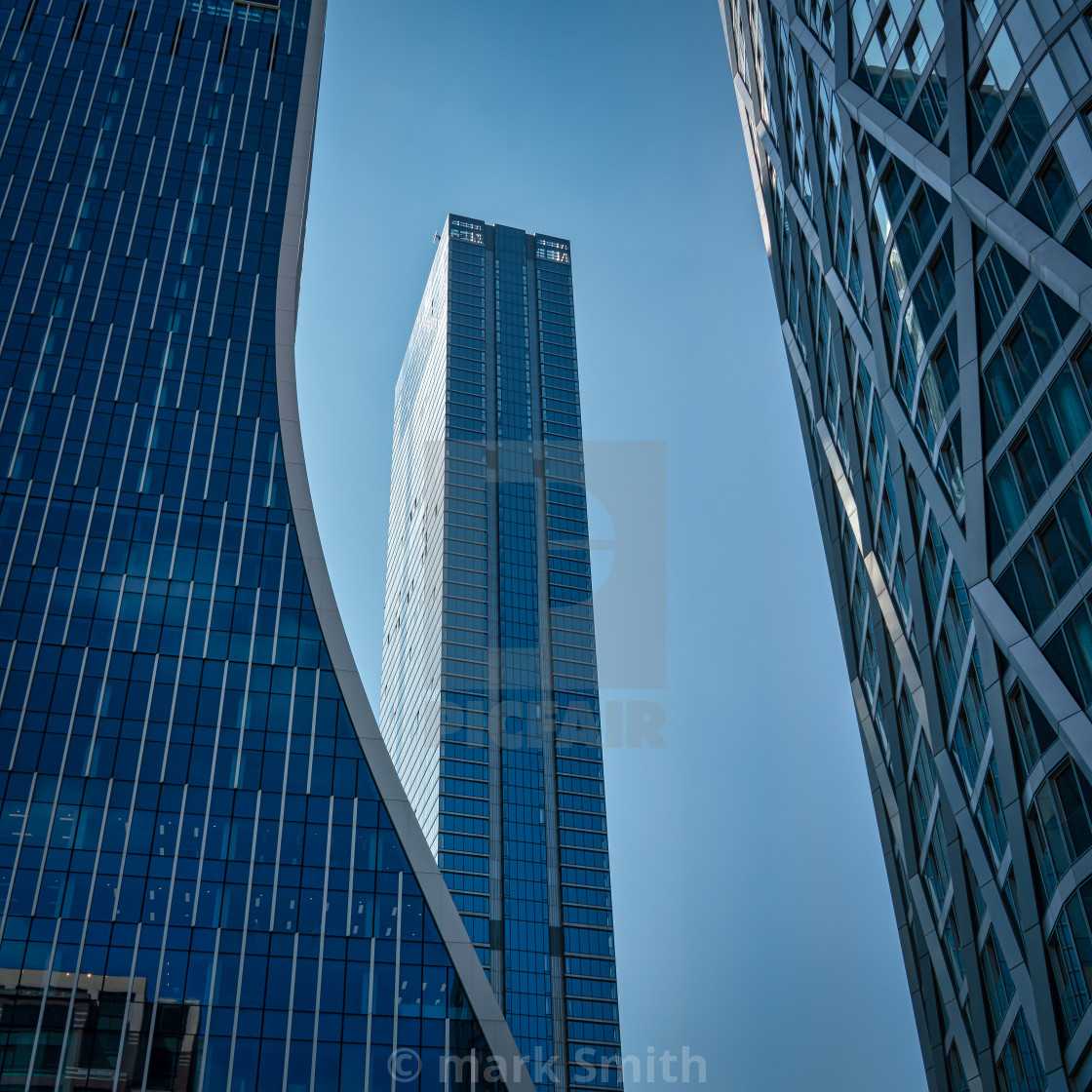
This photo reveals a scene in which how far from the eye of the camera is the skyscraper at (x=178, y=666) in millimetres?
52594

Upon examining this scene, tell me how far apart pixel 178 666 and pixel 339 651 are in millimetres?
7930

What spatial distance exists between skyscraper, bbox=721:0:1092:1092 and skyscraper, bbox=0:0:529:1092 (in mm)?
21986

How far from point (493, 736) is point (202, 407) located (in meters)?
77.3

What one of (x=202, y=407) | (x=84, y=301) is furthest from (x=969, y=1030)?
(x=84, y=301)

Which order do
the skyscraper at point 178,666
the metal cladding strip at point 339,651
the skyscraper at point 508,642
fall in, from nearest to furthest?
the skyscraper at point 178,666
the metal cladding strip at point 339,651
the skyscraper at point 508,642

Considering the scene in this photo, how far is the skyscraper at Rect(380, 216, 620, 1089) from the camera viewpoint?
12706 centimetres

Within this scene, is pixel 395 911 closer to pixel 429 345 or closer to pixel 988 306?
pixel 988 306

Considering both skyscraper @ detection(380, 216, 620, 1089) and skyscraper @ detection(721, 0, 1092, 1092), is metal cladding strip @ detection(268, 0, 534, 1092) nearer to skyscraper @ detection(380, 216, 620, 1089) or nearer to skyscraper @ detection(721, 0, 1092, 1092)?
skyscraper @ detection(721, 0, 1092, 1092)

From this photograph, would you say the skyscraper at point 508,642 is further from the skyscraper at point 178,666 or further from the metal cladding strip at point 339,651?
the skyscraper at point 178,666

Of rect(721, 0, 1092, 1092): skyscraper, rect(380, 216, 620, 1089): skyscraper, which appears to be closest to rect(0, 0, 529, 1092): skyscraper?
rect(721, 0, 1092, 1092): skyscraper

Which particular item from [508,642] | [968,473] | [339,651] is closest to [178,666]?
[339,651]

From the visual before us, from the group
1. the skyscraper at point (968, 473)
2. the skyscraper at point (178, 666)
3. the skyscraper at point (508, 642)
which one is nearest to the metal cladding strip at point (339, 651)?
the skyscraper at point (178, 666)

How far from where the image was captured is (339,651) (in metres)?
63.7

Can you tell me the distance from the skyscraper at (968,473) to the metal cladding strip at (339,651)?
61.8 ft
